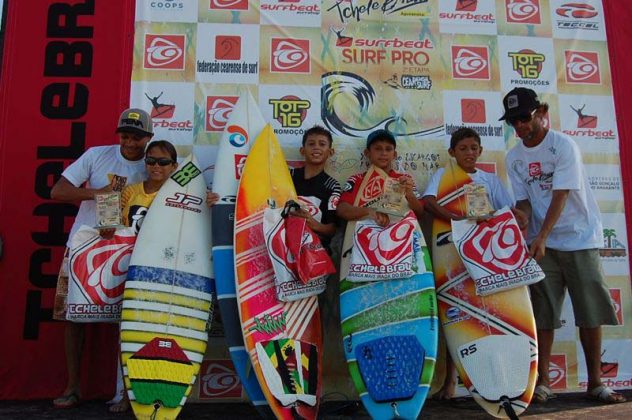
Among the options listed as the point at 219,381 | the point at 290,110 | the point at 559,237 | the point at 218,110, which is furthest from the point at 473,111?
the point at 219,381

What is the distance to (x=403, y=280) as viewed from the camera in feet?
11.4

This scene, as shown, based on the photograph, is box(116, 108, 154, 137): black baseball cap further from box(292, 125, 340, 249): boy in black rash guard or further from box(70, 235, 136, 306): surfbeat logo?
box(292, 125, 340, 249): boy in black rash guard

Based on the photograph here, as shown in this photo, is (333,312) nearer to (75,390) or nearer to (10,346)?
(75,390)

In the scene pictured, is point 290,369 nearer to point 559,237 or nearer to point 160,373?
point 160,373

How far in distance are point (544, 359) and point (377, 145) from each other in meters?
1.84

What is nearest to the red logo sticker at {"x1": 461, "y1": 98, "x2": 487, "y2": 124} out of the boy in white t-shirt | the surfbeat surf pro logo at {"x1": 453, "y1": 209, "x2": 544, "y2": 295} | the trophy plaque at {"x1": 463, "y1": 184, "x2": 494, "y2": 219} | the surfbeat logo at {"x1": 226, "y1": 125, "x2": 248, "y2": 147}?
the boy in white t-shirt

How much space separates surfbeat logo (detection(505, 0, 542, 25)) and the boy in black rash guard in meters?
1.92

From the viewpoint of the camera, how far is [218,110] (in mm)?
4242

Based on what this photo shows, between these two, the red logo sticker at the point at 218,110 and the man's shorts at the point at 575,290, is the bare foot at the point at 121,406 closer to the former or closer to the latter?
the red logo sticker at the point at 218,110

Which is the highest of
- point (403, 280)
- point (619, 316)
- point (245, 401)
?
point (403, 280)

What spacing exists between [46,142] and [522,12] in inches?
155

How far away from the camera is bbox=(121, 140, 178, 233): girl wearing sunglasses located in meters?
3.62

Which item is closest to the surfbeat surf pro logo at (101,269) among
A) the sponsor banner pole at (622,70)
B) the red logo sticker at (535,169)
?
the red logo sticker at (535,169)

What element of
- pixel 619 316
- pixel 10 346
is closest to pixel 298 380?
pixel 10 346
